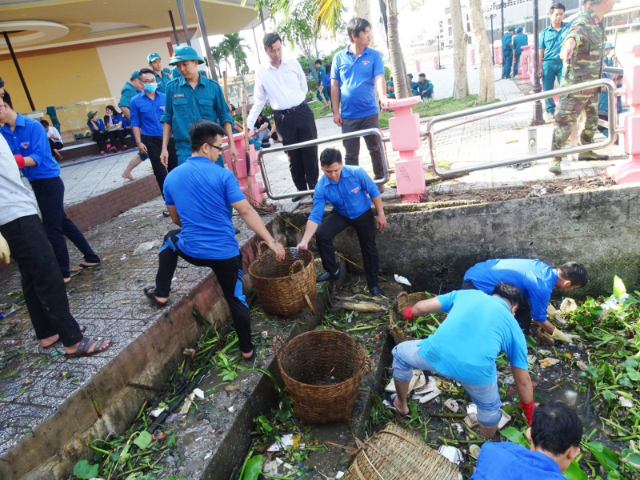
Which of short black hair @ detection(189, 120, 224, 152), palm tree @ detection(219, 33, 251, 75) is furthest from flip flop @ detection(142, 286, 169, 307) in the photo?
palm tree @ detection(219, 33, 251, 75)

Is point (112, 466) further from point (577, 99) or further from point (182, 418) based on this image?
point (577, 99)

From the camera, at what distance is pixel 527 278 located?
3.92m

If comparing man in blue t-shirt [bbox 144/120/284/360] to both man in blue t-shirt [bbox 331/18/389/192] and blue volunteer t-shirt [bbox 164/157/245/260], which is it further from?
man in blue t-shirt [bbox 331/18/389/192]

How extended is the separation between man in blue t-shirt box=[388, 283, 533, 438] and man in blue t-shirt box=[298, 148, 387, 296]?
5.25ft

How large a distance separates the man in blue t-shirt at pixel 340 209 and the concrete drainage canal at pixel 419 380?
0.45 meters

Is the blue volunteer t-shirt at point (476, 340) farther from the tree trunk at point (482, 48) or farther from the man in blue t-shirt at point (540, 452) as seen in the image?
the tree trunk at point (482, 48)

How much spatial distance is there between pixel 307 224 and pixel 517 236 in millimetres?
2528

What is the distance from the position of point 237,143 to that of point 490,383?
401 centimetres

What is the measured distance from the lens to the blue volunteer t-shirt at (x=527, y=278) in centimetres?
389

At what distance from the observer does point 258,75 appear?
5168 mm

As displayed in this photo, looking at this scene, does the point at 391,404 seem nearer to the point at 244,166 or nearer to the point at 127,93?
the point at 244,166

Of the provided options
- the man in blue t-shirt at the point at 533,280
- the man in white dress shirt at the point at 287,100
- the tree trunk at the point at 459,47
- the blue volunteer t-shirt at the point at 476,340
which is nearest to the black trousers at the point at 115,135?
the man in white dress shirt at the point at 287,100

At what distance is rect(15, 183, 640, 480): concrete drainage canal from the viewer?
2820 millimetres

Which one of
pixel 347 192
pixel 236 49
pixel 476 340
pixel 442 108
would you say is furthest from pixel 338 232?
pixel 236 49
